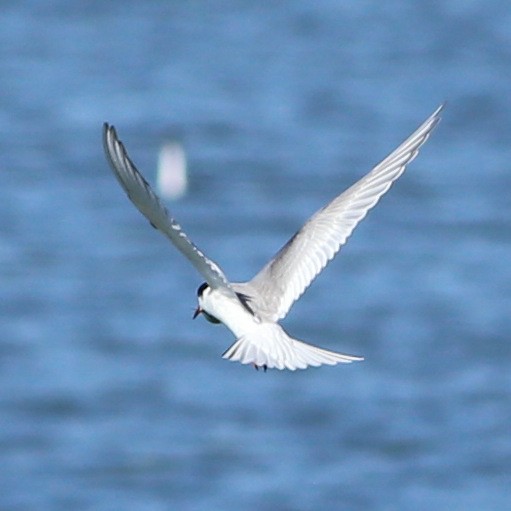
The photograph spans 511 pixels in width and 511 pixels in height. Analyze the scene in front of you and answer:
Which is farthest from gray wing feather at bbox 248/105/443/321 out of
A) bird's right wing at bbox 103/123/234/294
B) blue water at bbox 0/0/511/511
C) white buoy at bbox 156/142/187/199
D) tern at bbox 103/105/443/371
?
white buoy at bbox 156/142/187/199

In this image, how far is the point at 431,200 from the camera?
59.9ft

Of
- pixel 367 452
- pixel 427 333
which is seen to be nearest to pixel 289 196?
pixel 427 333

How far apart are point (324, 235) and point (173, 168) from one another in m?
13.1

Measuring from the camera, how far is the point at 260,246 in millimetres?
16625

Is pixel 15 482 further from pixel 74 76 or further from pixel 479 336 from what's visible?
pixel 74 76

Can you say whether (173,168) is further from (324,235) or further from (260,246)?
(324,235)

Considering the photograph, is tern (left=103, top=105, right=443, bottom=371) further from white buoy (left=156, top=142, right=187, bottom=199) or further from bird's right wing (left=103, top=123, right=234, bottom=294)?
white buoy (left=156, top=142, right=187, bottom=199)

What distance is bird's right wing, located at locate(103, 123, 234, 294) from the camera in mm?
5023

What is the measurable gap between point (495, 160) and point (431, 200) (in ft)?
3.37

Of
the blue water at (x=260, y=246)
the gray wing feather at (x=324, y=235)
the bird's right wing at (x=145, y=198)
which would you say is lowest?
the bird's right wing at (x=145, y=198)

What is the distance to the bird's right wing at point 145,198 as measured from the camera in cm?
502

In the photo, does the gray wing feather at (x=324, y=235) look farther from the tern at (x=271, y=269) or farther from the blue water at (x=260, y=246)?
the blue water at (x=260, y=246)

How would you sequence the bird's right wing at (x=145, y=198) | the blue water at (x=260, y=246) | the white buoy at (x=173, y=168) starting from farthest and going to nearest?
the white buoy at (x=173, y=168) < the blue water at (x=260, y=246) < the bird's right wing at (x=145, y=198)

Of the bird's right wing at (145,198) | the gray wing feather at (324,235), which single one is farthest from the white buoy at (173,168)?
the bird's right wing at (145,198)
